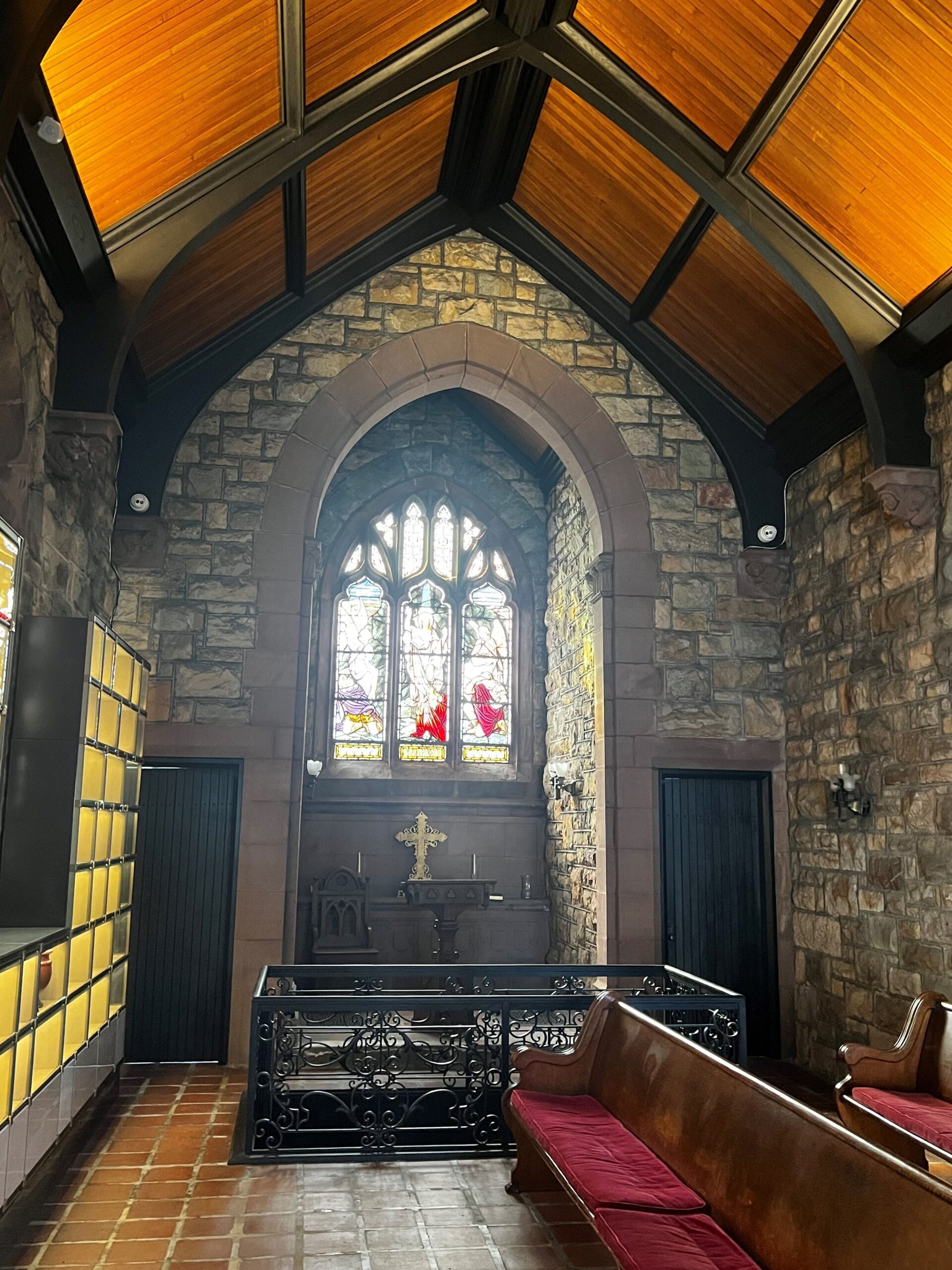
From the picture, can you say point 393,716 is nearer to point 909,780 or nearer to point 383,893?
point 383,893

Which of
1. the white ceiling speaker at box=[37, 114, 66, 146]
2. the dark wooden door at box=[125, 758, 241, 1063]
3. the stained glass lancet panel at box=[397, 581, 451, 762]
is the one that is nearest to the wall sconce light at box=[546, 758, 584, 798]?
the stained glass lancet panel at box=[397, 581, 451, 762]

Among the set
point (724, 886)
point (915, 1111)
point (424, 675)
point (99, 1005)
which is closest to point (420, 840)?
point (424, 675)

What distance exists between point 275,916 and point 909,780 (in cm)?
387

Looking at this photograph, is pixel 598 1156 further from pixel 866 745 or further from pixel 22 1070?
pixel 866 745

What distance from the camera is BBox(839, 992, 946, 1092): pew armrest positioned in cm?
433

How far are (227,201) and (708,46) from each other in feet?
8.36

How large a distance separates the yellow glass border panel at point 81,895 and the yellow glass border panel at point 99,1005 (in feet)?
1.35

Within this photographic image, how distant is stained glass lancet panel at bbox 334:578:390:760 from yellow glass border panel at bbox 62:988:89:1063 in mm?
5249

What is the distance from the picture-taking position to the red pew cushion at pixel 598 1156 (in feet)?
9.62

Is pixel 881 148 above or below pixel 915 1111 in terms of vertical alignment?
above

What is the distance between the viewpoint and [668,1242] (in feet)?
8.61

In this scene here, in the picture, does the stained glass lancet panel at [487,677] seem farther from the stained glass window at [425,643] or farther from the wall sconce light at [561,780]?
the wall sconce light at [561,780]

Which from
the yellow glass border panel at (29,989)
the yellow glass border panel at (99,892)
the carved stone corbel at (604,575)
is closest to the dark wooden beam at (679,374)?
the carved stone corbel at (604,575)

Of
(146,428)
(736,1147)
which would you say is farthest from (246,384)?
(736,1147)
